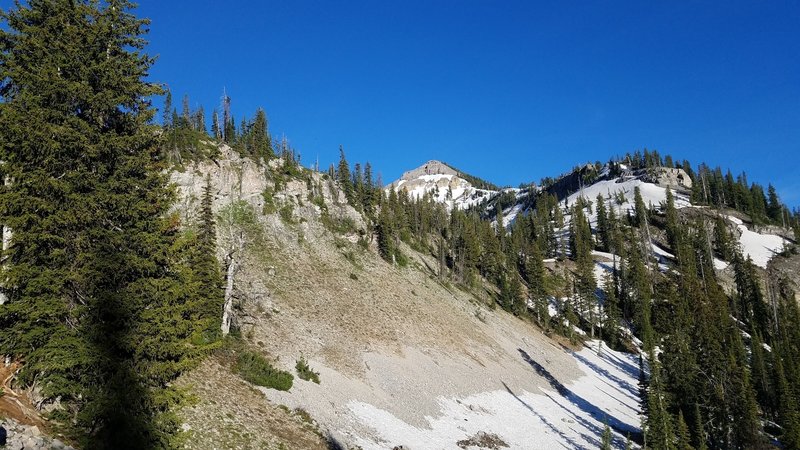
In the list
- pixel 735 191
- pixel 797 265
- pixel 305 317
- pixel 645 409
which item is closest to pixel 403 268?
A: pixel 305 317

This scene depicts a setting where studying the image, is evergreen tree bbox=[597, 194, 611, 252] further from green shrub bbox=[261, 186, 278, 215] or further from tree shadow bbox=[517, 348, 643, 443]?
green shrub bbox=[261, 186, 278, 215]

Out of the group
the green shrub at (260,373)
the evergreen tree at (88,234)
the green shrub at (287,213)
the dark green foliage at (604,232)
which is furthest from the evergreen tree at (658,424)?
the dark green foliage at (604,232)

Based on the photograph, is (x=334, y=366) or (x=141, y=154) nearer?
(x=141, y=154)

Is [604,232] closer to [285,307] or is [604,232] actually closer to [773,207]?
[773,207]

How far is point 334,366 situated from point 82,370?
25.8 m

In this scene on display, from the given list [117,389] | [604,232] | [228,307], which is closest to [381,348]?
[228,307]

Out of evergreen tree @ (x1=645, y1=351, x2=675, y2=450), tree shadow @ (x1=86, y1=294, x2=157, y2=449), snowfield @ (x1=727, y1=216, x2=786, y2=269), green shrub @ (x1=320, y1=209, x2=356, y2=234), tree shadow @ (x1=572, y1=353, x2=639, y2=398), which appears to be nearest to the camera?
tree shadow @ (x1=86, y1=294, x2=157, y2=449)

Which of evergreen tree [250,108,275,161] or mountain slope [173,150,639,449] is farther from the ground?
evergreen tree [250,108,275,161]

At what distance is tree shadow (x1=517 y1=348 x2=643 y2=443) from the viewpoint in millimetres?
46906

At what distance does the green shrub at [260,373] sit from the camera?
90.4ft

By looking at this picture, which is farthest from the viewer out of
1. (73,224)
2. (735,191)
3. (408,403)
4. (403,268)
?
(735,191)

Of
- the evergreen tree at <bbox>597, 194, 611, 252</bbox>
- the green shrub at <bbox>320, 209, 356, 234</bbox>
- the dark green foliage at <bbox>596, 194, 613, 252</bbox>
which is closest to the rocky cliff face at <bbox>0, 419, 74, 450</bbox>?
the green shrub at <bbox>320, 209, 356, 234</bbox>

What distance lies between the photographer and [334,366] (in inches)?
1444

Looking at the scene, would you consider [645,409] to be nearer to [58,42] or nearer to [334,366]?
[334,366]
